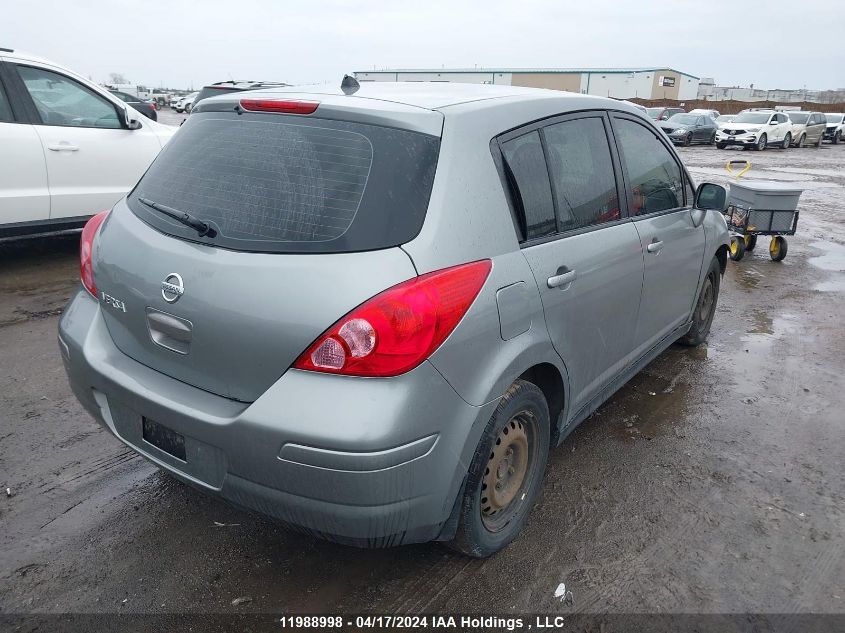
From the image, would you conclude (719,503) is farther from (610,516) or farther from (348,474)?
(348,474)

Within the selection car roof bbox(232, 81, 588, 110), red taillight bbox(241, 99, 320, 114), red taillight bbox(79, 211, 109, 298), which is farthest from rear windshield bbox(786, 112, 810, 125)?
red taillight bbox(79, 211, 109, 298)

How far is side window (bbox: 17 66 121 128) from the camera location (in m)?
5.96

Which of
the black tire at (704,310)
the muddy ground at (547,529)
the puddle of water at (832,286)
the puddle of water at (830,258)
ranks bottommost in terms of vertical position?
the puddle of water at (830,258)

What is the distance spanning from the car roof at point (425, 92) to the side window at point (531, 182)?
0.24 m

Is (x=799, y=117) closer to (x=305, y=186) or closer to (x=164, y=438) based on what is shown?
(x=305, y=186)

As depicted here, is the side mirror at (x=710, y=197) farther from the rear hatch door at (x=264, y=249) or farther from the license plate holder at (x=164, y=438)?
the license plate holder at (x=164, y=438)

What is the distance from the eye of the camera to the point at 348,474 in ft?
6.48

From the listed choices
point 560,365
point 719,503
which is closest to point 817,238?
point 719,503

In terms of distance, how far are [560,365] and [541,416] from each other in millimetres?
230

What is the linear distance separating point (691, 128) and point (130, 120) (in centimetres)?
2916

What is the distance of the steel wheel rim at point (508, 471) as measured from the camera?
2.55 metres

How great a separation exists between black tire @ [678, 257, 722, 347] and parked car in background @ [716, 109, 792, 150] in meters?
27.4

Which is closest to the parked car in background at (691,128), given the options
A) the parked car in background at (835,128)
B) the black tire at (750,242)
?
the parked car in background at (835,128)

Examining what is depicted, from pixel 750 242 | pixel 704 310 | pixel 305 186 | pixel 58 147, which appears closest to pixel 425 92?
pixel 305 186
